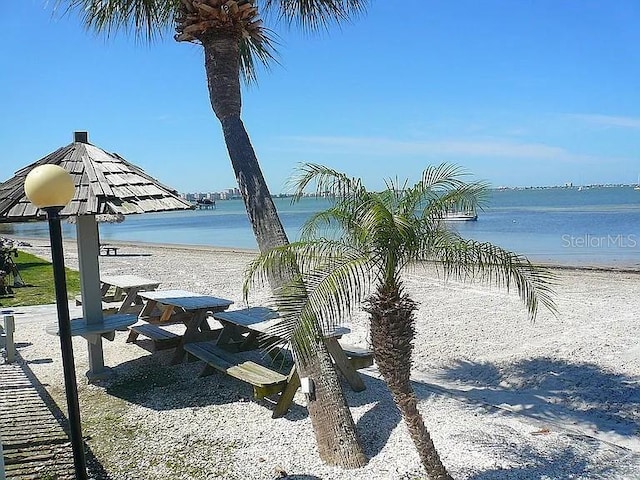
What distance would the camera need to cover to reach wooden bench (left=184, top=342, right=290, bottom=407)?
17.0ft

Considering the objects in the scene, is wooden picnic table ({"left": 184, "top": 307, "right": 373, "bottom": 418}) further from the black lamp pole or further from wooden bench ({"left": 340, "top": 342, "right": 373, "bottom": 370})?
the black lamp pole

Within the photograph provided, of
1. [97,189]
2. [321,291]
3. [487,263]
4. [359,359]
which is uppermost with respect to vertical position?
[97,189]

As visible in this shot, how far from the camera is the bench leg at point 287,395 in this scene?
206 inches

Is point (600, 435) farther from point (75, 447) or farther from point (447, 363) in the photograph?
point (75, 447)

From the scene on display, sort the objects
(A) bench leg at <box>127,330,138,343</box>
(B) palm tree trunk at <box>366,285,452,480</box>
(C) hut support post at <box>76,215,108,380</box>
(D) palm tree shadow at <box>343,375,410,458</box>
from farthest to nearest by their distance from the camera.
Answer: (A) bench leg at <box>127,330,138,343</box>, (C) hut support post at <box>76,215,108,380</box>, (D) palm tree shadow at <box>343,375,410,458</box>, (B) palm tree trunk at <box>366,285,452,480</box>

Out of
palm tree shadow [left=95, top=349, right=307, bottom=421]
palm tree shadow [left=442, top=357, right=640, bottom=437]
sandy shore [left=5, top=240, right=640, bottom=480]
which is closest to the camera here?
sandy shore [left=5, top=240, right=640, bottom=480]

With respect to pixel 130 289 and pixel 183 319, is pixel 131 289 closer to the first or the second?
pixel 130 289

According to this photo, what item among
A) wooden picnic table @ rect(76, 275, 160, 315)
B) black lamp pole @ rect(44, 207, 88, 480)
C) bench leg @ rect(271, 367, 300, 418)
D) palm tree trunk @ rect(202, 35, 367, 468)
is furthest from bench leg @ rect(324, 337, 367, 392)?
wooden picnic table @ rect(76, 275, 160, 315)

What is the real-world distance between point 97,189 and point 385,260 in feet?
12.5

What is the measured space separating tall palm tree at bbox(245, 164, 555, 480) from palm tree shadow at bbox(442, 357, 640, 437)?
89.0 inches

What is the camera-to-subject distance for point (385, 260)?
3664 mm

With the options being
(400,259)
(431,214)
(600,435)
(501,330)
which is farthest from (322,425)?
(501,330)

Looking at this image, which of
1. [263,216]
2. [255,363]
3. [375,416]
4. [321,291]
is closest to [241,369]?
[255,363]

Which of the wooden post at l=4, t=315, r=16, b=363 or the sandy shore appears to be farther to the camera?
the wooden post at l=4, t=315, r=16, b=363
